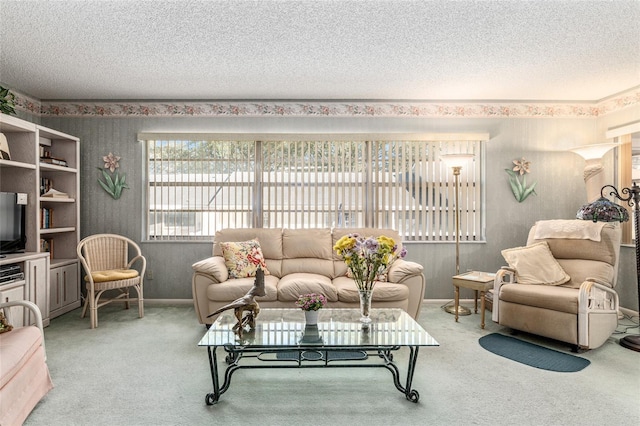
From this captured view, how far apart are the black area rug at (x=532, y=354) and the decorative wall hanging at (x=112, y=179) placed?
450 cm

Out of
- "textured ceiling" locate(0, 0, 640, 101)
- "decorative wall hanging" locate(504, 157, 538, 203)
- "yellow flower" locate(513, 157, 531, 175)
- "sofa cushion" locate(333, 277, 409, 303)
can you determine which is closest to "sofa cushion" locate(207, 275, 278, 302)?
"sofa cushion" locate(333, 277, 409, 303)

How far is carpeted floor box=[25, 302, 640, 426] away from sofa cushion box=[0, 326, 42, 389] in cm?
35

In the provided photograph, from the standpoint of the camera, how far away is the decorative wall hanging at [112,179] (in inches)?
179

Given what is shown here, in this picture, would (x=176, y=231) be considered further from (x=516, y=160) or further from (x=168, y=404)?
(x=516, y=160)

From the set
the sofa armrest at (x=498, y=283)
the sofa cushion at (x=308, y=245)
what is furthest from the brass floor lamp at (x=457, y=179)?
the sofa cushion at (x=308, y=245)

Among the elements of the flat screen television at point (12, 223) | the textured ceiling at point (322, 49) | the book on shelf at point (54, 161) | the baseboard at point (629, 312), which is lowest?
the baseboard at point (629, 312)

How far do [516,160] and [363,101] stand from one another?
213 centimetres

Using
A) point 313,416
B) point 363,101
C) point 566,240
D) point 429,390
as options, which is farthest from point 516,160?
point 313,416

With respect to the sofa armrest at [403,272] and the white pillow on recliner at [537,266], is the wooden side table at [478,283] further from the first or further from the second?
the sofa armrest at [403,272]

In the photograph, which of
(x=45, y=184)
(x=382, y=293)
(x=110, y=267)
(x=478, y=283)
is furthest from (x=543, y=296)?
(x=45, y=184)

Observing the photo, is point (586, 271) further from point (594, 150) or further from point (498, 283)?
point (594, 150)

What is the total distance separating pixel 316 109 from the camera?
456 cm

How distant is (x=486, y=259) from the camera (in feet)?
15.2

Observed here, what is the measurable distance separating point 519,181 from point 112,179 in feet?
17.3
